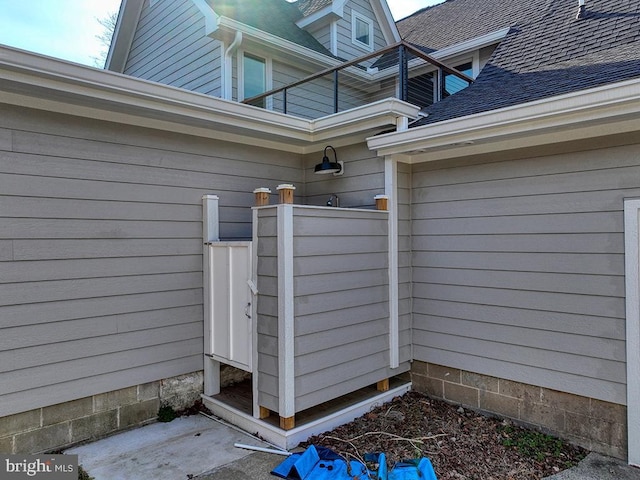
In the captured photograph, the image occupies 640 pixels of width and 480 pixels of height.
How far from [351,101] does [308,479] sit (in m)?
6.60

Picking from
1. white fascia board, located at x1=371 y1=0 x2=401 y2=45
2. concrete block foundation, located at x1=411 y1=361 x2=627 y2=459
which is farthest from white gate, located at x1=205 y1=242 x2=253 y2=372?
white fascia board, located at x1=371 y1=0 x2=401 y2=45

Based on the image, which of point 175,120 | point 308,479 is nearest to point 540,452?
point 308,479

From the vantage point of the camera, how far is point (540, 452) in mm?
3361

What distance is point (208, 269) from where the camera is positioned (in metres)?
4.20

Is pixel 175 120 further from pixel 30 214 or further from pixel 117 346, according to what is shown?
pixel 117 346

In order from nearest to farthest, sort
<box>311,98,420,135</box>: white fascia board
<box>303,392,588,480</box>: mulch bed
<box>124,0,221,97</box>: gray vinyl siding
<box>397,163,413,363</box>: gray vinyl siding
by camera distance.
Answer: <box>303,392,588,480</box>: mulch bed → <box>311,98,420,135</box>: white fascia board → <box>397,163,413,363</box>: gray vinyl siding → <box>124,0,221,97</box>: gray vinyl siding

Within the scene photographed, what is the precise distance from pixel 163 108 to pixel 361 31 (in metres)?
6.13

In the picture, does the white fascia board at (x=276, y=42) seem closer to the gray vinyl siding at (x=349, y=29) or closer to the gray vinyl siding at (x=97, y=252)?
the gray vinyl siding at (x=349, y=29)

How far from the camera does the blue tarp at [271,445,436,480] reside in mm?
2914

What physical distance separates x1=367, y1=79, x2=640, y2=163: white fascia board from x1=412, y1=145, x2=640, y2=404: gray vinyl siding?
17 cm

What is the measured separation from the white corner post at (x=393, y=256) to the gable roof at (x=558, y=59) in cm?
56

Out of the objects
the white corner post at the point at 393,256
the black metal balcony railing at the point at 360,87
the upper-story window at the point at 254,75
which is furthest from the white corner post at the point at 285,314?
Result: the upper-story window at the point at 254,75

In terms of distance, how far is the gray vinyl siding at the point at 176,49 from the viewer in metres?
6.49

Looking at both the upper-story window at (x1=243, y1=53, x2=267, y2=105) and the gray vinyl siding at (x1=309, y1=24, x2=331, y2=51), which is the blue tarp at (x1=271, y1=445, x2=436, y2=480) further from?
the gray vinyl siding at (x1=309, y1=24, x2=331, y2=51)
